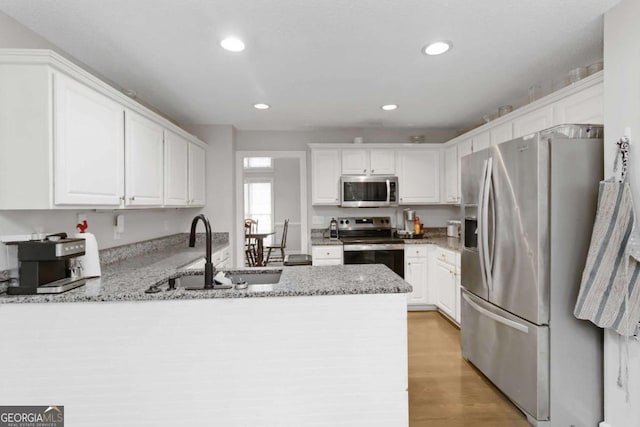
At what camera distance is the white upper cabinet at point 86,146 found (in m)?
1.65

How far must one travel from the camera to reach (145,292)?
1.57 meters

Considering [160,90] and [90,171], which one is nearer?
[90,171]

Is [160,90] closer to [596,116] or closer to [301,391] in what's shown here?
[301,391]

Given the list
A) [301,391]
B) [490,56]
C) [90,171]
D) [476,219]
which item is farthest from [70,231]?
[490,56]

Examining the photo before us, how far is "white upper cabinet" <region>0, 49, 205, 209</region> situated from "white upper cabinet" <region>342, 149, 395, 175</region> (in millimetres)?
2581

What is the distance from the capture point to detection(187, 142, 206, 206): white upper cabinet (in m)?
3.54

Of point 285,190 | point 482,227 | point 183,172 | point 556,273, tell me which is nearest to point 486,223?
point 482,227

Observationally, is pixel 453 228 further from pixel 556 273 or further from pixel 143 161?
pixel 143 161

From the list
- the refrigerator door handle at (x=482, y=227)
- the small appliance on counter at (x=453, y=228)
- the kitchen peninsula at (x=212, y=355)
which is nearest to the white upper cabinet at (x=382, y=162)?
the small appliance on counter at (x=453, y=228)

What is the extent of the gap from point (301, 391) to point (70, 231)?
6.03 ft

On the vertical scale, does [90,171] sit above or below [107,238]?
above

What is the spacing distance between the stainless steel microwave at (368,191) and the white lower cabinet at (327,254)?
0.61 metres

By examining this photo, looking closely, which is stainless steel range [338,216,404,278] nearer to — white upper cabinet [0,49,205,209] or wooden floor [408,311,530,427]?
wooden floor [408,311,530,427]

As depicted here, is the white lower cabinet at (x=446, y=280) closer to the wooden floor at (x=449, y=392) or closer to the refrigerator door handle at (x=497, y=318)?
the wooden floor at (x=449, y=392)
